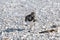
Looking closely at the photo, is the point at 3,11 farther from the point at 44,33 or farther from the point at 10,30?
the point at 44,33

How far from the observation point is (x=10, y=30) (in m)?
8.59

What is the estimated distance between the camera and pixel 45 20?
1005 cm

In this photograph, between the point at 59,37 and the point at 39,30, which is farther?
the point at 39,30

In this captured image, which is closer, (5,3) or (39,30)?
(39,30)

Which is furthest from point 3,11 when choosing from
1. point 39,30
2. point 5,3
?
point 39,30

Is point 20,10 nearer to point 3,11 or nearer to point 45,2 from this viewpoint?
point 3,11

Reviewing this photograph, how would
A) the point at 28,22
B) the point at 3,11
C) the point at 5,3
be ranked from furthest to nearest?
the point at 5,3 → the point at 3,11 → the point at 28,22

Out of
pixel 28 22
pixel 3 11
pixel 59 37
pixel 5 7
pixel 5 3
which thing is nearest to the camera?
pixel 59 37

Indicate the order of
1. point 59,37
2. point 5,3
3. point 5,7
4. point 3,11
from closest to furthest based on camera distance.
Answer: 1. point 59,37
2. point 3,11
3. point 5,7
4. point 5,3

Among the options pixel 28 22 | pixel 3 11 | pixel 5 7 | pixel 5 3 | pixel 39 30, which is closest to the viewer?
pixel 39 30

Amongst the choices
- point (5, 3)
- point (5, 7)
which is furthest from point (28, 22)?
point (5, 3)

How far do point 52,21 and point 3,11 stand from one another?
2.77m

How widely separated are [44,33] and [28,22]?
5.76 ft

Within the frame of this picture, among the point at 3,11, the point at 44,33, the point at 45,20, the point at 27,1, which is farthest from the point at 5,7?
the point at 44,33
